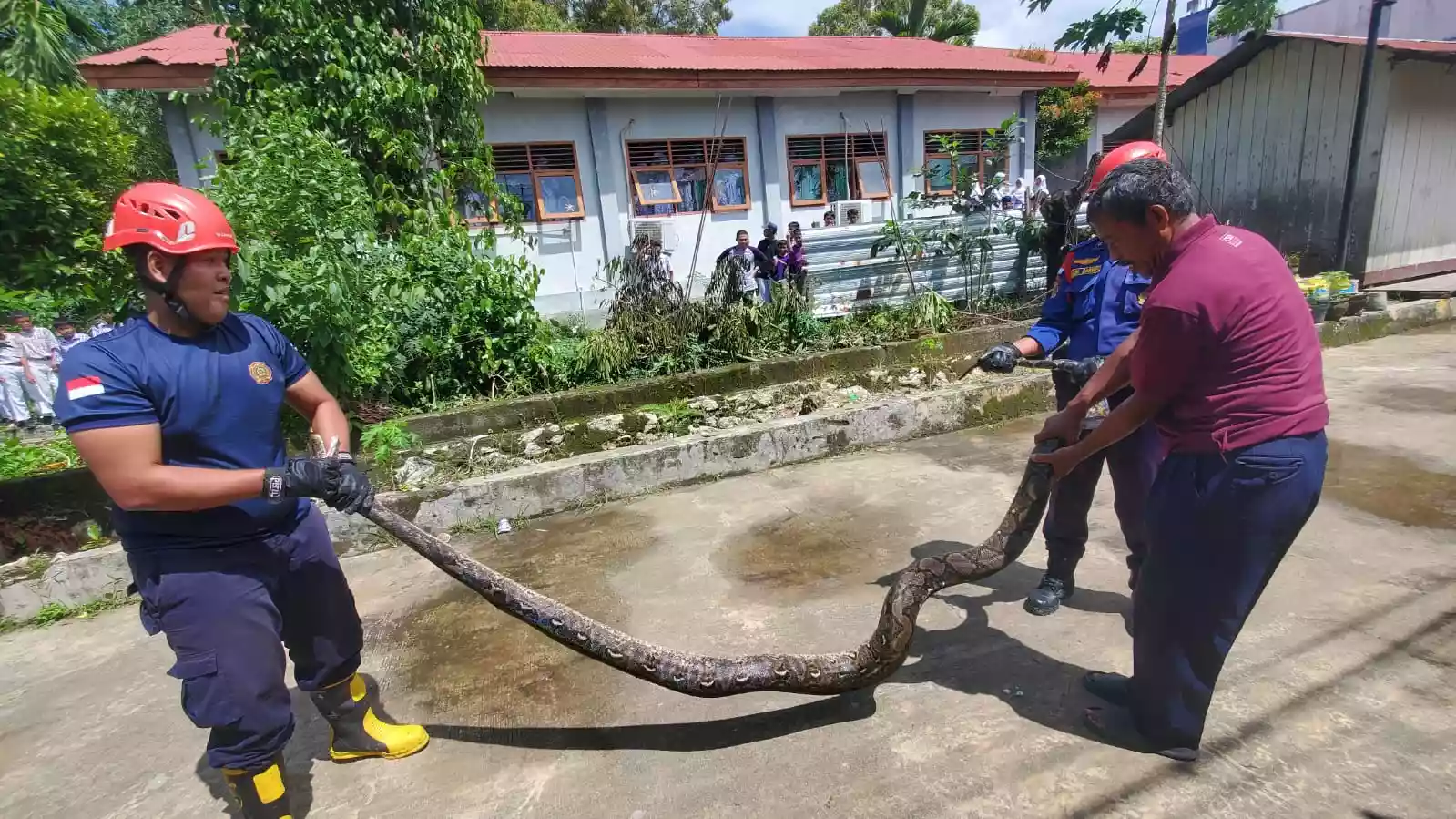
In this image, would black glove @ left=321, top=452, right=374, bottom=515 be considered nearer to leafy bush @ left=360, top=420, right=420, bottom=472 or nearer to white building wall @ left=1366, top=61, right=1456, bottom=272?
leafy bush @ left=360, top=420, right=420, bottom=472

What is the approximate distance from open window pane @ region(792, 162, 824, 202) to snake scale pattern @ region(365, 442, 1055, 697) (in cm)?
990

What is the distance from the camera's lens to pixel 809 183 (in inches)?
456

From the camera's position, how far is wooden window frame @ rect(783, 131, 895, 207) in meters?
11.4

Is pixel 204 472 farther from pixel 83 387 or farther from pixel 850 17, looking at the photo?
pixel 850 17

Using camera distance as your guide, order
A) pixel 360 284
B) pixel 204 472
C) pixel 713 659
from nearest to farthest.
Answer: pixel 204 472, pixel 713 659, pixel 360 284

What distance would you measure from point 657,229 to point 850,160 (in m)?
3.79

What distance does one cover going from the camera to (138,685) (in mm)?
2986

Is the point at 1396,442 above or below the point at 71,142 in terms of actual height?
below

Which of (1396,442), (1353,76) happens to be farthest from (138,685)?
(1353,76)

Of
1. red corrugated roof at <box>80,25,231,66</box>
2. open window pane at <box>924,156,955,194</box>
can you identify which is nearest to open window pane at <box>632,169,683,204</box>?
open window pane at <box>924,156,955,194</box>

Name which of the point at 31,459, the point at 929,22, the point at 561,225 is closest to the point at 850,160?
the point at 561,225

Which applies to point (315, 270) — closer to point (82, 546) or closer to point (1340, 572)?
point (82, 546)

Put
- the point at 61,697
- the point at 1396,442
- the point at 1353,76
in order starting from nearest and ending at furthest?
the point at 61,697 < the point at 1396,442 < the point at 1353,76

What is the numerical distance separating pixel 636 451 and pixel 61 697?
3007 millimetres
